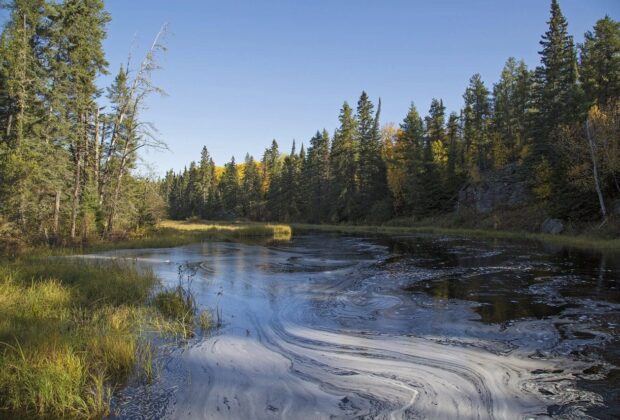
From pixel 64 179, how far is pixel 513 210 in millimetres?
41310

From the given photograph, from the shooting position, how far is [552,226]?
33812 millimetres

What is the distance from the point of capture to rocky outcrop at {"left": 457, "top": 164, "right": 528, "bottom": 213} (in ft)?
147

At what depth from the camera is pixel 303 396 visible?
17.5ft

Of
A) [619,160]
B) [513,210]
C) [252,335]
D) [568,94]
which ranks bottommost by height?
[252,335]

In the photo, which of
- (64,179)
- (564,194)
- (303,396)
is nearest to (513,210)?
(564,194)

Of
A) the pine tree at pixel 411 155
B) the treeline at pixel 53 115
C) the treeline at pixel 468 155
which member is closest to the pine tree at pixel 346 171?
the treeline at pixel 468 155

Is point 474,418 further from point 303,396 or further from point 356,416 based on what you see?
point 303,396

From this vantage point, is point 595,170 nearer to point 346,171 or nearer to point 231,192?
point 346,171

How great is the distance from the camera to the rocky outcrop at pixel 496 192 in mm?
44875

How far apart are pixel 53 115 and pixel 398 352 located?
23.1 meters

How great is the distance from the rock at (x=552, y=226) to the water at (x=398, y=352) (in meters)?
20.8

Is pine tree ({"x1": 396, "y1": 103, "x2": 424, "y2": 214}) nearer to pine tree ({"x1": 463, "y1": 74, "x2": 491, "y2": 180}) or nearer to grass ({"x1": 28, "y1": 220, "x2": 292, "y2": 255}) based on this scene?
pine tree ({"x1": 463, "y1": 74, "x2": 491, "y2": 180})

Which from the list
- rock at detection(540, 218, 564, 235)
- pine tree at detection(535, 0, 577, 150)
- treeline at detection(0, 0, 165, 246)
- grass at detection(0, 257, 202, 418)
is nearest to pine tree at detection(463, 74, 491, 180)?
pine tree at detection(535, 0, 577, 150)

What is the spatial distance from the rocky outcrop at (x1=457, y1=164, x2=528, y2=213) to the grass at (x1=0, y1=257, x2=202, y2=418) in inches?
1696
